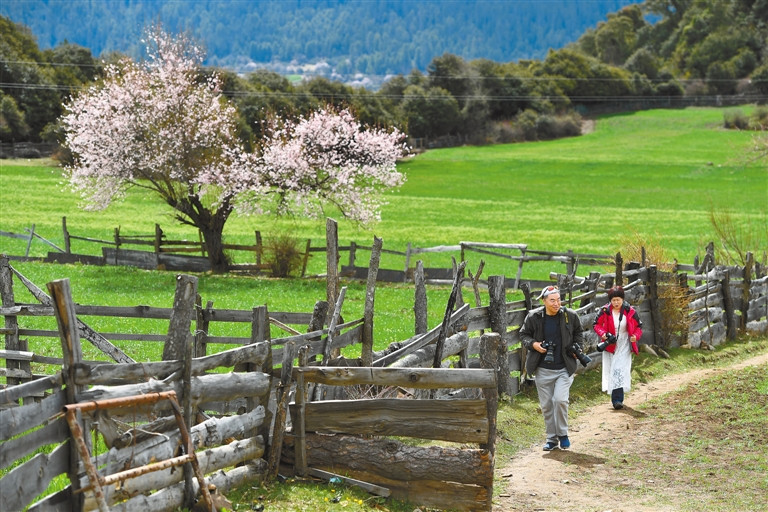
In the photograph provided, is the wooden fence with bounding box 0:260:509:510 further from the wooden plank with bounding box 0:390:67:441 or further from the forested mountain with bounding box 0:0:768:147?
the forested mountain with bounding box 0:0:768:147

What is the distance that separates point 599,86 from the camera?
11506cm

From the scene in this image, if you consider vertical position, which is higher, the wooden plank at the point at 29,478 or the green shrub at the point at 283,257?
the wooden plank at the point at 29,478

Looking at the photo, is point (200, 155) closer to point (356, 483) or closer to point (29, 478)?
point (356, 483)

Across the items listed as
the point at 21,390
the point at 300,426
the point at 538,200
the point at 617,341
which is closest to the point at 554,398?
the point at 617,341

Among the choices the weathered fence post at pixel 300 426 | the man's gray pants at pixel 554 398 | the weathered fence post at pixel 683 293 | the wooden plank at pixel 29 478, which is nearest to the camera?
the wooden plank at pixel 29 478

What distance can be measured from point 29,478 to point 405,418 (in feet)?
11.6

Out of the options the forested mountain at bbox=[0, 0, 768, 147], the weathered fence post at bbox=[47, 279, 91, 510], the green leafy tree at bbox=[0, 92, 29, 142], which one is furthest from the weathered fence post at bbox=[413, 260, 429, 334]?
the green leafy tree at bbox=[0, 92, 29, 142]

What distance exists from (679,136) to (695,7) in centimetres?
5505

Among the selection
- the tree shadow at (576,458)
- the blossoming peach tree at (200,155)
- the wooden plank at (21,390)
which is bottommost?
the tree shadow at (576,458)

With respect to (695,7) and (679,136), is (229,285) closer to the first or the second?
(679,136)

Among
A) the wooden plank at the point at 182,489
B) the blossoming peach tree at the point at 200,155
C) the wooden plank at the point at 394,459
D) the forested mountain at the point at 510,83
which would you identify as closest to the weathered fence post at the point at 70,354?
the wooden plank at the point at 182,489

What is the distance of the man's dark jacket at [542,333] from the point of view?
11.5 metres

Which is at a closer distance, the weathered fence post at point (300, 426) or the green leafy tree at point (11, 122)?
the weathered fence post at point (300, 426)

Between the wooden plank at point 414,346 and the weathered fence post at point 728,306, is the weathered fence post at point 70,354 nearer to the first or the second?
the wooden plank at point 414,346
